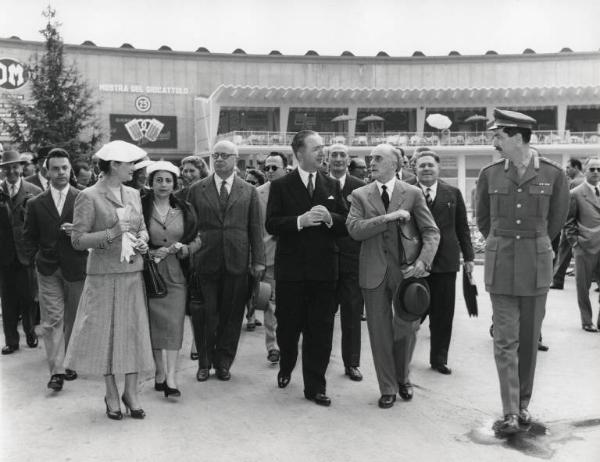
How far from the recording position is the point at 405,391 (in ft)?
17.1

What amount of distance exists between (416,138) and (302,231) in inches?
1572

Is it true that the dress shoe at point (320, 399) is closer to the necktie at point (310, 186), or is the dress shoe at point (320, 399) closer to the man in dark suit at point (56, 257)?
the necktie at point (310, 186)

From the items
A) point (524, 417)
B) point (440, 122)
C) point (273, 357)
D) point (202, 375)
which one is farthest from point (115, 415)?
point (440, 122)

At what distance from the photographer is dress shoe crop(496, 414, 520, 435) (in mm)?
4285

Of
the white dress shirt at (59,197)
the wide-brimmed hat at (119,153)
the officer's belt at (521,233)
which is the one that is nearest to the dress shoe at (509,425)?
the officer's belt at (521,233)

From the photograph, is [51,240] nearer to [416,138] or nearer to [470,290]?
[470,290]

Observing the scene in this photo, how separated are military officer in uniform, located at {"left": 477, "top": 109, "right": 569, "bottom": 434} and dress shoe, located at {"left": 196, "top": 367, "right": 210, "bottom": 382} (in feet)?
8.12

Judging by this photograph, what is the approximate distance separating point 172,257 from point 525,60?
4841cm

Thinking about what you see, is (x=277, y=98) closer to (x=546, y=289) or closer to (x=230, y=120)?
(x=230, y=120)

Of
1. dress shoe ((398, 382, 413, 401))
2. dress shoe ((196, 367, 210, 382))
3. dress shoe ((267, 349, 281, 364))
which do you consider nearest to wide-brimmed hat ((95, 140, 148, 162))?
dress shoe ((196, 367, 210, 382))

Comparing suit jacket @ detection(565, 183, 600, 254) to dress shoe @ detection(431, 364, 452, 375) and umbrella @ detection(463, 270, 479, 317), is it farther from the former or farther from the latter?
dress shoe @ detection(431, 364, 452, 375)

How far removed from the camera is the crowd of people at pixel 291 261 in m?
4.65

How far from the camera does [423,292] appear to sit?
4918 millimetres

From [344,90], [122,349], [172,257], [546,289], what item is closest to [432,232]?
[546,289]
